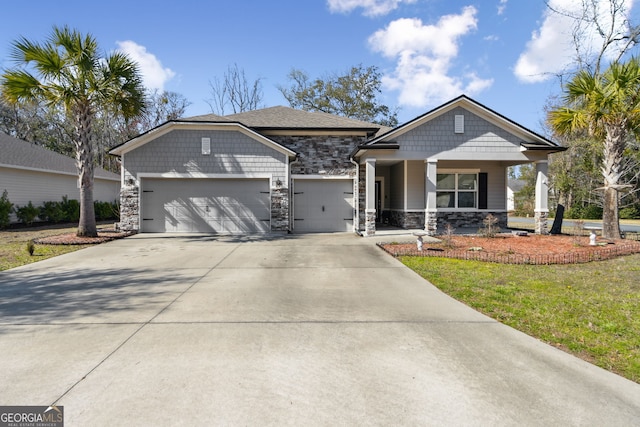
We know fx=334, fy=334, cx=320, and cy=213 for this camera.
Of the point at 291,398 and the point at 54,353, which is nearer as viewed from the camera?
the point at 291,398

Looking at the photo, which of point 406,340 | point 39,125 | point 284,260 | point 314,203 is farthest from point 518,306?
point 39,125

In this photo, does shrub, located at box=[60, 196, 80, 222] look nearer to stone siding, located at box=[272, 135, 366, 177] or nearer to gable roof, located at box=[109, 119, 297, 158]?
gable roof, located at box=[109, 119, 297, 158]

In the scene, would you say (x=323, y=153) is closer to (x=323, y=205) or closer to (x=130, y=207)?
(x=323, y=205)

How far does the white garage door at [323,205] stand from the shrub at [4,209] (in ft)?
43.7

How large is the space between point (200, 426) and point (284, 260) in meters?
6.23

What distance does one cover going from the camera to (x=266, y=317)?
455 centimetres

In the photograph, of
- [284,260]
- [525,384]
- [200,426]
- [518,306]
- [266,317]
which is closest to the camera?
[200,426]

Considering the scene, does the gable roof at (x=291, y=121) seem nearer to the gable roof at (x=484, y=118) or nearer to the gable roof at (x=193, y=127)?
the gable roof at (x=193, y=127)

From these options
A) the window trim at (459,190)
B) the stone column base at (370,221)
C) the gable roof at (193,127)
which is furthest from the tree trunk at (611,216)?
the gable roof at (193,127)

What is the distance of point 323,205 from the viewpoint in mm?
14898

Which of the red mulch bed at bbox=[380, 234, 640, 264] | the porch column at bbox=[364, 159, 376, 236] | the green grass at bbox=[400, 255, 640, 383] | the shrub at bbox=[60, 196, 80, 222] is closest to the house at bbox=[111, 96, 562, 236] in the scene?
the porch column at bbox=[364, 159, 376, 236]

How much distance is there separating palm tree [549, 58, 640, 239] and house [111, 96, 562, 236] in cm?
142

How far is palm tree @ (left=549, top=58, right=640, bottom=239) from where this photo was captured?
11.5 meters

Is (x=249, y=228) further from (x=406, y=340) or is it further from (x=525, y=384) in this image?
(x=525, y=384)
